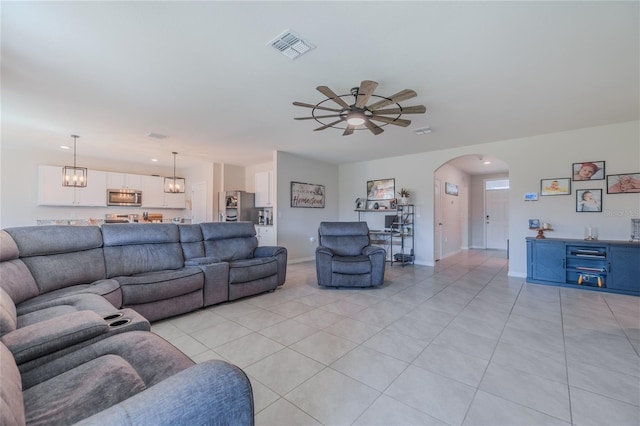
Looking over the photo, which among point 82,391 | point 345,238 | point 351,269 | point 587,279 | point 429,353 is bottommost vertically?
point 429,353

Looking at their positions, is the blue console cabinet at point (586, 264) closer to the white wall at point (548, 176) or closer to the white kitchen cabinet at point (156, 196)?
the white wall at point (548, 176)

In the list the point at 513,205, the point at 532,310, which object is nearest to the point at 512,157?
the point at 513,205

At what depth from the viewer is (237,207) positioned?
23.2 ft

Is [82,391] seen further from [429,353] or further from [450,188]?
[450,188]

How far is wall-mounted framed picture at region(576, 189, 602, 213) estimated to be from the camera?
14.1ft

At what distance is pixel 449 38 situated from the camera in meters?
2.18

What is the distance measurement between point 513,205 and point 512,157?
2.88 feet

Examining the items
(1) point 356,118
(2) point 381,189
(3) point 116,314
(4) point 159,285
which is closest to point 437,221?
(2) point 381,189

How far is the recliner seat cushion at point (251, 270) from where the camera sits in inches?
139

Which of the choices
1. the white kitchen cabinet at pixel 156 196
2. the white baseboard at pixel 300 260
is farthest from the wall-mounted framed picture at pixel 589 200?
the white kitchen cabinet at pixel 156 196

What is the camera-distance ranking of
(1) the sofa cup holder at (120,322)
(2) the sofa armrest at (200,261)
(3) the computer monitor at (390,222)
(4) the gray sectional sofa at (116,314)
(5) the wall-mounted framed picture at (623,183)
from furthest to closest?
(3) the computer monitor at (390,222) → (5) the wall-mounted framed picture at (623,183) → (2) the sofa armrest at (200,261) → (1) the sofa cup holder at (120,322) → (4) the gray sectional sofa at (116,314)

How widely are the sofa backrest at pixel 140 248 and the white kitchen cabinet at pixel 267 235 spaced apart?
2.61 meters

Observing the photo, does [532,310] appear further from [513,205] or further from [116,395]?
[116,395]

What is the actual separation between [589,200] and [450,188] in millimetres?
3264
